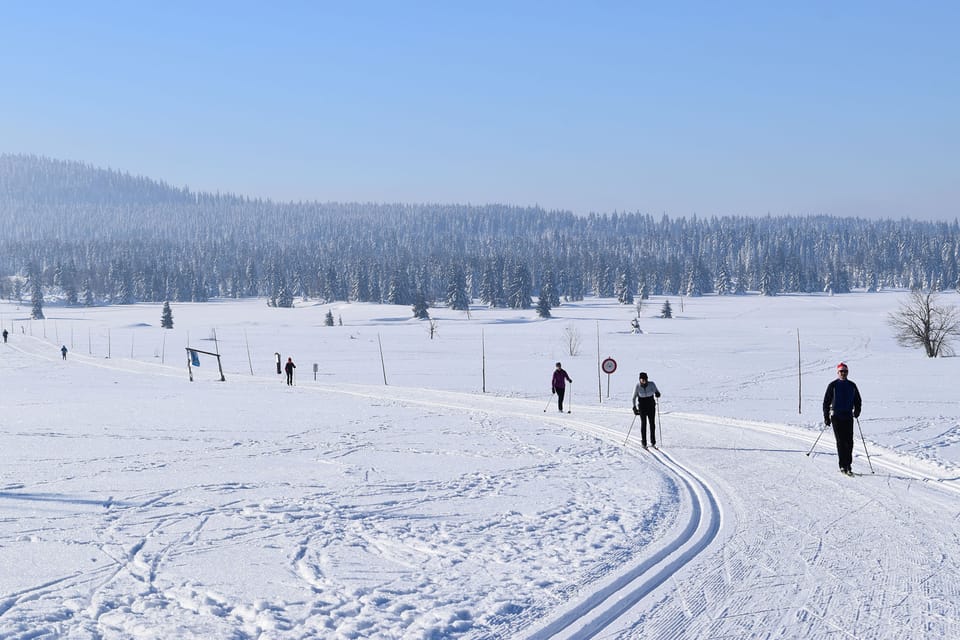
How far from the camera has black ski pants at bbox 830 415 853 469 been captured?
40.4ft

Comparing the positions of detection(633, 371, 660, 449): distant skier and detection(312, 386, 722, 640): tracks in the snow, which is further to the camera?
detection(633, 371, 660, 449): distant skier

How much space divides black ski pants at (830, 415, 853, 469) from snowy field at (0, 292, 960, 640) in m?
0.36

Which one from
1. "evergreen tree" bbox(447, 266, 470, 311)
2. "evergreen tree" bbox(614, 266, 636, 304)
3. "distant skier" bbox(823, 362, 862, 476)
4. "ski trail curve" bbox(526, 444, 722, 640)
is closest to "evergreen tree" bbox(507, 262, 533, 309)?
"evergreen tree" bbox(447, 266, 470, 311)

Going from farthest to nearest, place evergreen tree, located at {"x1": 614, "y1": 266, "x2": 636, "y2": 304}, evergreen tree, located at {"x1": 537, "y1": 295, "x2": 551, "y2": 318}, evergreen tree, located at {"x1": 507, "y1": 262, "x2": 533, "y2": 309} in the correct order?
evergreen tree, located at {"x1": 614, "y1": 266, "x2": 636, "y2": 304} < evergreen tree, located at {"x1": 507, "y1": 262, "x2": 533, "y2": 309} < evergreen tree, located at {"x1": 537, "y1": 295, "x2": 551, "y2": 318}

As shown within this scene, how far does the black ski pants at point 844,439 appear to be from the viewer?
40.4 feet

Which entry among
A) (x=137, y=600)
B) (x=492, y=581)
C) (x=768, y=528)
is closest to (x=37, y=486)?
(x=137, y=600)

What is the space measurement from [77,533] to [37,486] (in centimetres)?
338

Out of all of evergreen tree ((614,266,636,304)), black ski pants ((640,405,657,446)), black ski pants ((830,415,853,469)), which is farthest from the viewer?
evergreen tree ((614,266,636,304))

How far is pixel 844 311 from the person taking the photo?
384 ft

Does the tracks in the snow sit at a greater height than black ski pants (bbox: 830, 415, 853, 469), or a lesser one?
lesser

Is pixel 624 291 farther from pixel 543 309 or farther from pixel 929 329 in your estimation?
Result: pixel 929 329

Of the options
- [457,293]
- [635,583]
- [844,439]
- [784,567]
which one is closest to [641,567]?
[635,583]

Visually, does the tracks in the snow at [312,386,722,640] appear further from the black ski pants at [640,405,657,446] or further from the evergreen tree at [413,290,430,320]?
the evergreen tree at [413,290,430,320]

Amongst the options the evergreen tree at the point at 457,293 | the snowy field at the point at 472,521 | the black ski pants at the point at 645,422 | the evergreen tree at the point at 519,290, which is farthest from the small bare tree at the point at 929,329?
the evergreen tree at the point at 519,290
